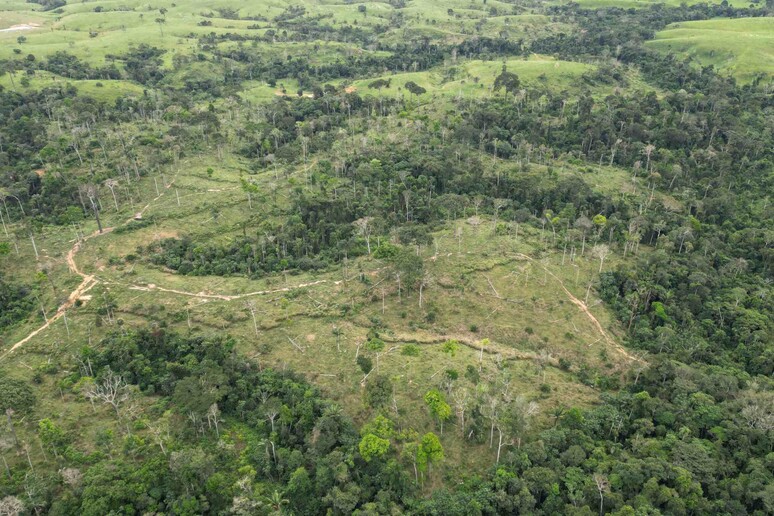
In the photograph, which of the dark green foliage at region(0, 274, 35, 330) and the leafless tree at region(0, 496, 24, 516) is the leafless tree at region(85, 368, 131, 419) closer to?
the leafless tree at region(0, 496, 24, 516)

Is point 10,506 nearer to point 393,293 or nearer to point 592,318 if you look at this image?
point 393,293

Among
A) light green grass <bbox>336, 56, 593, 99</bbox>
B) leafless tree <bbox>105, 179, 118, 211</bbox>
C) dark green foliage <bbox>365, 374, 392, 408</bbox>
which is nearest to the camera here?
dark green foliage <bbox>365, 374, 392, 408</bbox>

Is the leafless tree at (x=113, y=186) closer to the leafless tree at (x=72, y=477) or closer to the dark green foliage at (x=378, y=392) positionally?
the leafless tree at (x=72, y=477)

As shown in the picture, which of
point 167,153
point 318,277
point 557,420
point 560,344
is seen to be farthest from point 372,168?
point 557,420

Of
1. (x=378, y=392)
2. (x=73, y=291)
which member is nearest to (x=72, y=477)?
(x=378, y=392)

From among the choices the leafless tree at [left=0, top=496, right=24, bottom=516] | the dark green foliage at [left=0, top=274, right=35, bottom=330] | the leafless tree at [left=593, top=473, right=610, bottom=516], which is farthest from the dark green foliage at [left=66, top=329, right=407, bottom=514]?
the leafless tree at [left=593, top=473, right=610, bottom=516]

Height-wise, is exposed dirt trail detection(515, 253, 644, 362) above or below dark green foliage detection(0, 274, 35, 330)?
below

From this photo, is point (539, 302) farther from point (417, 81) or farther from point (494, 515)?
point (417, 81)

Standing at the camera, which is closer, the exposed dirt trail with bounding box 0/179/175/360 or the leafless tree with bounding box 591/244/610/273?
the exposed dirt trail with bounding box 0/179/175/360
